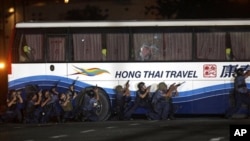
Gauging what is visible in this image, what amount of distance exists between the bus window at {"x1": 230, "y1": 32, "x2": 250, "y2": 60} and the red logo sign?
762 mm

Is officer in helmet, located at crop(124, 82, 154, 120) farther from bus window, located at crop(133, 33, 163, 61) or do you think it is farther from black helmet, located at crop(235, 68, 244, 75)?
black helmet, located at crop(235, 68, 244, 75)

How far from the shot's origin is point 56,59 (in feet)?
57.3

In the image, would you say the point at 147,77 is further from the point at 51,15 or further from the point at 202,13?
the point at 51,15

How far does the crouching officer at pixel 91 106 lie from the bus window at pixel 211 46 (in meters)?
3.43

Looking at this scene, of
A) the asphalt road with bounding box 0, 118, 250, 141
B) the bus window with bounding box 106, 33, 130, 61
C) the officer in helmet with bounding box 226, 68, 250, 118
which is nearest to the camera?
the asphalt road with bounding box 0, 118, 250, 141

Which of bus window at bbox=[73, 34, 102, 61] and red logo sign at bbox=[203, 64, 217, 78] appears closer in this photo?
red logo sign at bbox=[203, 64, 217, 78]

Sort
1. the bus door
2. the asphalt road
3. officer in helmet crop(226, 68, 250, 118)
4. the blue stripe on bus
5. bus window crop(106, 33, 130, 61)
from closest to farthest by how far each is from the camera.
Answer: the asphalt road
officer in helmet crop(226, 68, 250, 118)
the blue stripe on bus
the bus door
bus window crop(106, 33, 130, 61)

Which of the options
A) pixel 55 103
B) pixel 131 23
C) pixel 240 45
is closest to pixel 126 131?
pixel 55 103

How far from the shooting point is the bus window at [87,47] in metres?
17.5

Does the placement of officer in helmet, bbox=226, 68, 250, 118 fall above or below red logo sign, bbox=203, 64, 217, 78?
below

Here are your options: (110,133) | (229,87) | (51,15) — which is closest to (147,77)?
(229,87)

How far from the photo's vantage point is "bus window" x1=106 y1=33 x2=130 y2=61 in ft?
57.4

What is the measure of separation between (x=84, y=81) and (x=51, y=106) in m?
1.28

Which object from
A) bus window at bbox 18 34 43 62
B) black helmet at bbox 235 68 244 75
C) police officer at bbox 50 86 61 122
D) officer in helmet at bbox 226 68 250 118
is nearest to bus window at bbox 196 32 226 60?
black helmet at bbox 235 68 244 75
